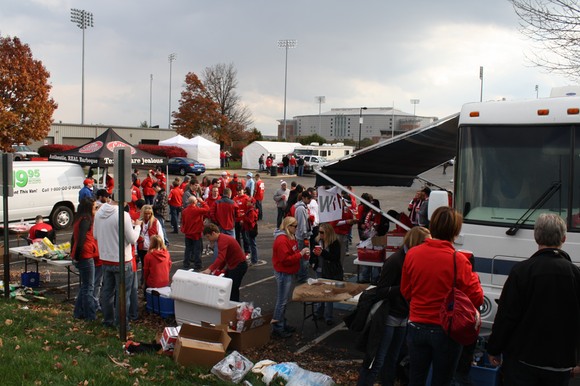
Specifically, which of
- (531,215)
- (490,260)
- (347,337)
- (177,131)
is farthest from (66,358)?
(177,131)

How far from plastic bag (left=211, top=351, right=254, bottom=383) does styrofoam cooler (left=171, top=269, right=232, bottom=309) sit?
1.19 meters

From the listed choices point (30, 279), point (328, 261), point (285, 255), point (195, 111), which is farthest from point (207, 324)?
point (195, 111)

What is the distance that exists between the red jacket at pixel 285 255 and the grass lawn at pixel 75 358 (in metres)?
2.04

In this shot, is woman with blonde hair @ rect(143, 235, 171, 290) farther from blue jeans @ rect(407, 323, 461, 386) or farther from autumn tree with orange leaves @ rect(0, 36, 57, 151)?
autumn tree with orange leaves @ rect(0, 36, 57, 151)

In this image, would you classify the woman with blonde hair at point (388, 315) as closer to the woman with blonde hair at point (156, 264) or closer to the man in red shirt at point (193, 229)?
the woman with blonde hair at point (156, 264)

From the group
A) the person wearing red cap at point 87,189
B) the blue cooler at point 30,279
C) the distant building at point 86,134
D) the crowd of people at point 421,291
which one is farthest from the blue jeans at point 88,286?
the distant building at point 86,134

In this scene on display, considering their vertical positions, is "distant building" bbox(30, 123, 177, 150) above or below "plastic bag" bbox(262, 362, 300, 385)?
above

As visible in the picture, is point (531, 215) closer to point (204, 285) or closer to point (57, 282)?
point (204, 285)

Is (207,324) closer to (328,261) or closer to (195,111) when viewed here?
(328,261)

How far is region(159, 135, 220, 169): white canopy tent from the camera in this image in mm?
46062

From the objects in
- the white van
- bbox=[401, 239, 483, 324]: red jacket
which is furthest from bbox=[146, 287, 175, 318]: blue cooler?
the white van

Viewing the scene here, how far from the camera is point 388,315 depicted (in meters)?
5.19

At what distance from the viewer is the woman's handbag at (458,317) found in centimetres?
407

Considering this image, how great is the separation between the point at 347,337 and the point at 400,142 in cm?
307
